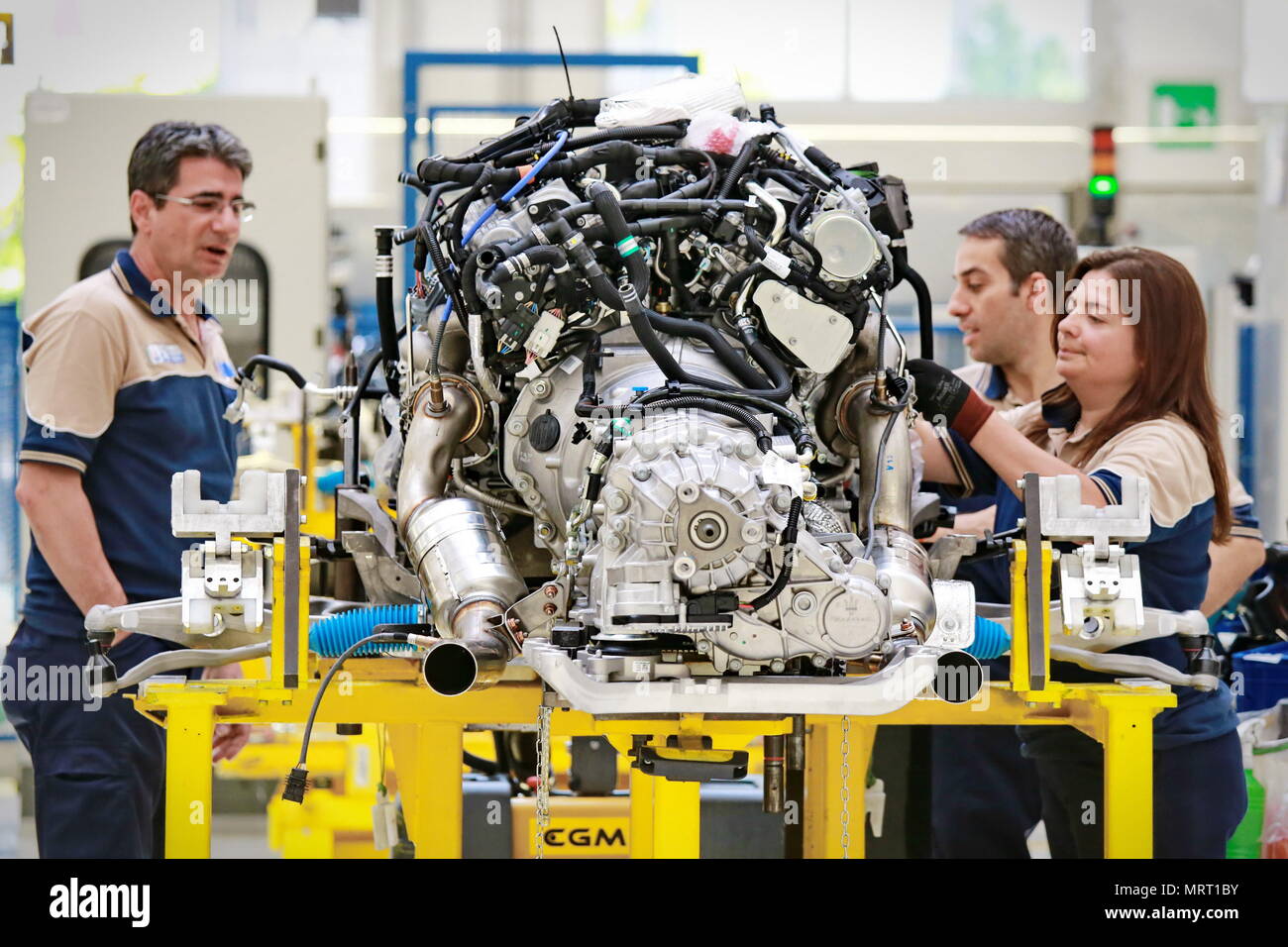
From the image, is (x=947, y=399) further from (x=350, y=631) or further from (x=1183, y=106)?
(x=1183, y=106)

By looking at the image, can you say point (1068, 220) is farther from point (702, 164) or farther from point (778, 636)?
point (778, 636)

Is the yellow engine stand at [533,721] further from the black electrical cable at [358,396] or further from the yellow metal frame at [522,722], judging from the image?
the black electrical cable at [358,396]

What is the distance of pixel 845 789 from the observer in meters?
3.19

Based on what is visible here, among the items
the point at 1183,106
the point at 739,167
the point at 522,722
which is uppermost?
the point at 1183,106

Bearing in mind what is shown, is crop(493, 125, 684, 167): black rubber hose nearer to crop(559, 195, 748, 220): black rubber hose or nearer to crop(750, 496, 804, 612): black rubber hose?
crop(559, 195, 748, 220): black rubber hose

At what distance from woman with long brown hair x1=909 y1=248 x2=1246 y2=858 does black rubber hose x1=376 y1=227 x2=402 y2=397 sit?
117cm

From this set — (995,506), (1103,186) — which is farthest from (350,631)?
(1103,186)

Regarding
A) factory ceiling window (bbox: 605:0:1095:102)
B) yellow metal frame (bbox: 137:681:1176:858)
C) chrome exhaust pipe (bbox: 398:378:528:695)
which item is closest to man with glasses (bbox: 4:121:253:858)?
yellow metal frame (bbox: 137:681:1176:858)

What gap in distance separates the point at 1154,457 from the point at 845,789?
95cm

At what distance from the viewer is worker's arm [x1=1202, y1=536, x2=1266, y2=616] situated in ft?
13.2

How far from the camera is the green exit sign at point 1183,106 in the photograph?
968cm

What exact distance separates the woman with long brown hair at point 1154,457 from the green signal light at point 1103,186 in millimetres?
2825

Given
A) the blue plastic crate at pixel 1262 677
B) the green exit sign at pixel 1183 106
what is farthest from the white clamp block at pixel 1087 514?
the green exit sign at pixel 1183 106

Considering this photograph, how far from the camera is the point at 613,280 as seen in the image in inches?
117
